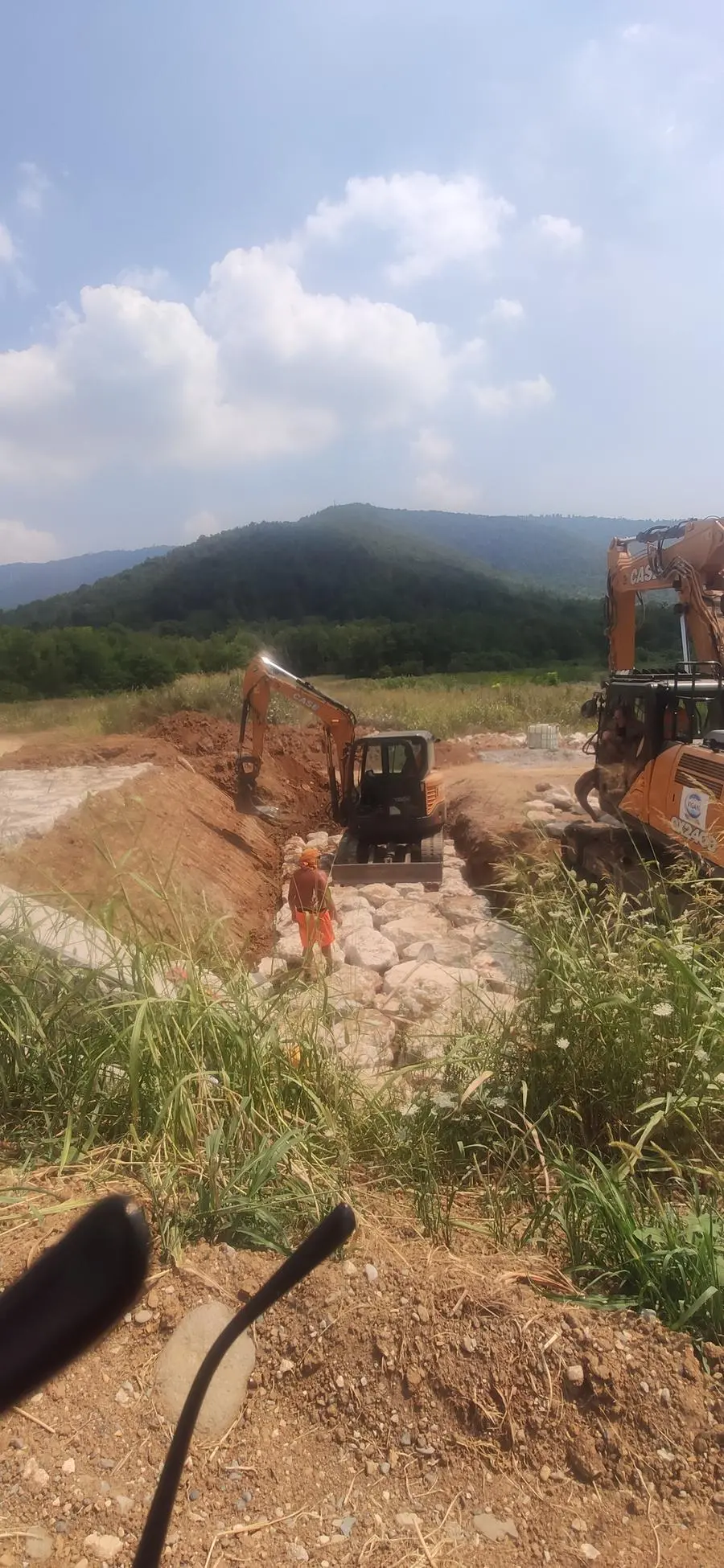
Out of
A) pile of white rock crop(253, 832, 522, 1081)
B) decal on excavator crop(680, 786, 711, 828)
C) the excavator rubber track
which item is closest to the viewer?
pile of white rock crop(253, 832, 522, 1081)

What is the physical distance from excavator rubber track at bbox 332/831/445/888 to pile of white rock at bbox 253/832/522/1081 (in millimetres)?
175

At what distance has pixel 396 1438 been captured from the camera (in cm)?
187

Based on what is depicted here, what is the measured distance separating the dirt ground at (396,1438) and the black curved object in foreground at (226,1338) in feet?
2.32

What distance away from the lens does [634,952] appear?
3.41 meters

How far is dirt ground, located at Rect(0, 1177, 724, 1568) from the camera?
1.64m

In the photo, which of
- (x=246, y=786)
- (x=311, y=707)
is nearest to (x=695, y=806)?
(x=311, y=707)

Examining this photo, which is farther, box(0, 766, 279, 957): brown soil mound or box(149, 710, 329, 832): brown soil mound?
box(149, 710, 329, 832): brown soil mound

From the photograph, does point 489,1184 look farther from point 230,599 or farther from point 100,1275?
point 230,599

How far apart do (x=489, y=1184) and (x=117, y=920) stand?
1.90 metres

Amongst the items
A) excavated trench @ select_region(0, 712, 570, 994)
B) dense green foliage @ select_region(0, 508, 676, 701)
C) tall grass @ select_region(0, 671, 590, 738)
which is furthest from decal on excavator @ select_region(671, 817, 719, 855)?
tall grass @ select_region(0, 671, 590, 738)

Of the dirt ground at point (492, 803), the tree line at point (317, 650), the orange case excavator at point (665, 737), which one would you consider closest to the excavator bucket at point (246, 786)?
the dirt ground at point (492, 803)

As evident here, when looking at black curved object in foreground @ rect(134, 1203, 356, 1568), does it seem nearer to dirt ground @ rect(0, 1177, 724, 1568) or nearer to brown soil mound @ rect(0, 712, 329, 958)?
dirt ground @ rect(0, 1177, 724, 1568)

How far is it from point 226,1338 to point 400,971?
686cm

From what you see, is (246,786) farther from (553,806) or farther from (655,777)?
(655,777)
